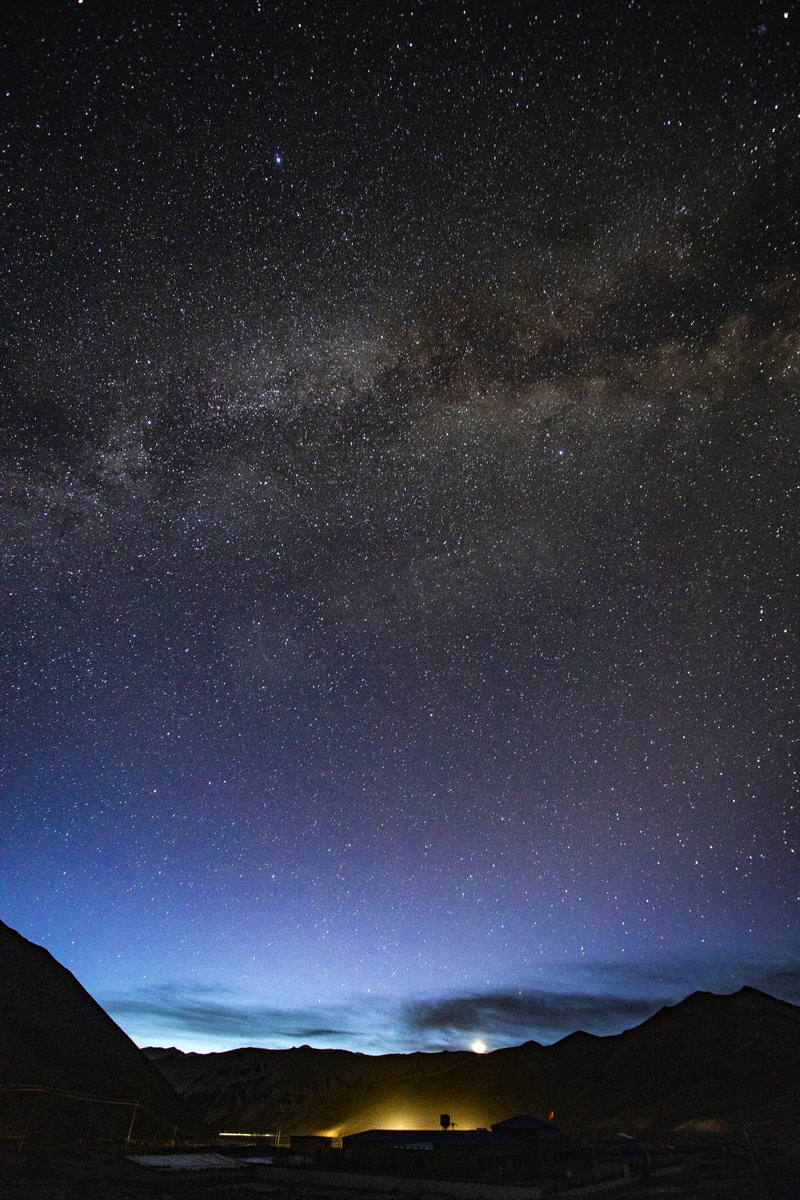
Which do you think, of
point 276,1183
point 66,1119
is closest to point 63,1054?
point 66,1119

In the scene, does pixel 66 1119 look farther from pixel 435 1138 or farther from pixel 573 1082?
pixel 573 1082

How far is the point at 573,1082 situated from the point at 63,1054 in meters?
73.8

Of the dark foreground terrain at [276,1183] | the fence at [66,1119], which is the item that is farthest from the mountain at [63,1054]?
the dark foreground terrain at [276,1183]

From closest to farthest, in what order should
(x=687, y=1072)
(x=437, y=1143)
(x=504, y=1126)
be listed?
(x=437, y=1143) < (x=504, y=1126) < (x=687, y=1072)

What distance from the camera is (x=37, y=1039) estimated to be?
6744 cm

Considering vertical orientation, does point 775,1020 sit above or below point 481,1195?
above

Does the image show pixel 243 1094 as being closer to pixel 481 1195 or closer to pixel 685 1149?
pixel 685 1149

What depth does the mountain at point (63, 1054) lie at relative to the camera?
192ft

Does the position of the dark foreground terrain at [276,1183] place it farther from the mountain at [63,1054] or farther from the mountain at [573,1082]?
the mountain at [573,1082]

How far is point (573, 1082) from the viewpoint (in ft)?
343

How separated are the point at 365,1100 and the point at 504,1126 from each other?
336ft

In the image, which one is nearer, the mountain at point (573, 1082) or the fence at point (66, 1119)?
the fence at point (66, 1119)

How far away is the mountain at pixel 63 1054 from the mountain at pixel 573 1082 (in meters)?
49.7

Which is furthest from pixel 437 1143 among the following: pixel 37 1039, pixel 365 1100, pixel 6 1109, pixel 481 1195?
pixel 365 1100
